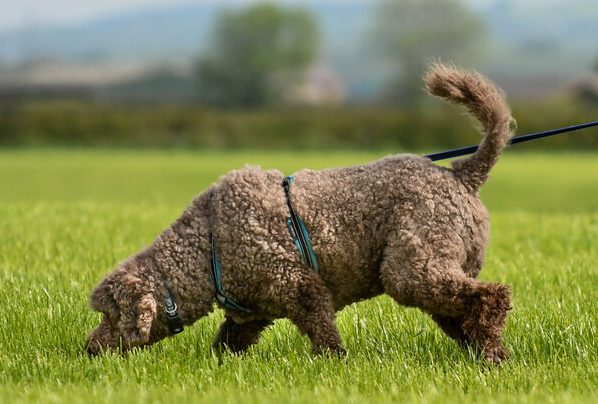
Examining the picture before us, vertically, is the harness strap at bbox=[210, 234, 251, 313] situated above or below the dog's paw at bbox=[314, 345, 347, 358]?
above

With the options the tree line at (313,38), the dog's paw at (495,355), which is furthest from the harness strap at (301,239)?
the tree line at (313,38)

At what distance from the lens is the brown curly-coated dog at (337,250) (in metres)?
5.51

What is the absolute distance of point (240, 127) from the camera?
40094 millimetres

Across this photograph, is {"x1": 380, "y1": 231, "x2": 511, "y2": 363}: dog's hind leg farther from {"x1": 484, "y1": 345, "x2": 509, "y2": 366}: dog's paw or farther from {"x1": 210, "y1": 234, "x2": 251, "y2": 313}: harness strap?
{"x1": 210, "y1": 234, "x2": 251, "y2": 313}: harness strap

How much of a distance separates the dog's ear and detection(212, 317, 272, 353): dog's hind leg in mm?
740

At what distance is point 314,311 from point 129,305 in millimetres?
1080

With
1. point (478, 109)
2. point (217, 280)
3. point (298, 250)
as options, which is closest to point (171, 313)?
point (217, 280)

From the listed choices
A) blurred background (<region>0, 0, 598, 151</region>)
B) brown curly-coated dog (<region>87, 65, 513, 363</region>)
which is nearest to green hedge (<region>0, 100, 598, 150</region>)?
blurred background (<region>0, 0, 598, 151</region>)

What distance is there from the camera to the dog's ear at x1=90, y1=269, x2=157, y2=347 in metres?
5.57

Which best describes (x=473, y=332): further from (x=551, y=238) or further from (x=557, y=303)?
(x=551, y=238)

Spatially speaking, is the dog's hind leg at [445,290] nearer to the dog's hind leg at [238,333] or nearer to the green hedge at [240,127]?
the dog's hind leg at [238,333]

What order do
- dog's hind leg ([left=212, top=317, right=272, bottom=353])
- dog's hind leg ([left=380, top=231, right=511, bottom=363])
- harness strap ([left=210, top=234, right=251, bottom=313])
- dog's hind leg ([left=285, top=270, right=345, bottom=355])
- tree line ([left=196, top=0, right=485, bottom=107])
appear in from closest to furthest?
dog's hind leg ([left=380, top=231, right=511, bottom=363])
dog's hind leg ([left=285, top=270, right=345, bottom=355])
harness strap ([left=210, top=234, right=251, bottom=313])
dog's hind leg ([left=212, top=317, right=272, bottom=353])
tree line ([left=196, top=0, right=485, bottom=107])

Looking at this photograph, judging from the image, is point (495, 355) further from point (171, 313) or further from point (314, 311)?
point (171, 313)

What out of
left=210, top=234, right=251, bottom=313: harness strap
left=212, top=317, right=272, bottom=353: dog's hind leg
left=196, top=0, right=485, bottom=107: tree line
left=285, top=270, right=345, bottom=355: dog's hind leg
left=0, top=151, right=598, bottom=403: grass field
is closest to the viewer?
left=0, top=151, right=598, bottom=403: grass field
